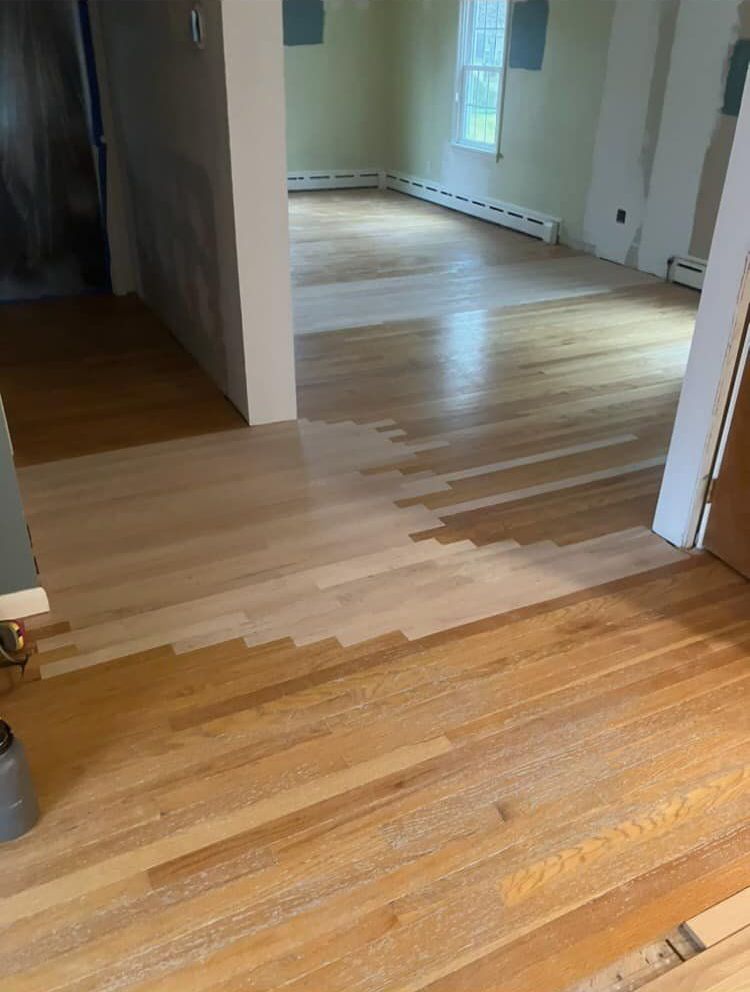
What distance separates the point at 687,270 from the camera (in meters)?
5.69

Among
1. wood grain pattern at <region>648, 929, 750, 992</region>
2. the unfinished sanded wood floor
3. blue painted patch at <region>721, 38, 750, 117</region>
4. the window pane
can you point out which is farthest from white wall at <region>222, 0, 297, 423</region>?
the window pane

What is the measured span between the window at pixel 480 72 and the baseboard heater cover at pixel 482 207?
0.50 metres

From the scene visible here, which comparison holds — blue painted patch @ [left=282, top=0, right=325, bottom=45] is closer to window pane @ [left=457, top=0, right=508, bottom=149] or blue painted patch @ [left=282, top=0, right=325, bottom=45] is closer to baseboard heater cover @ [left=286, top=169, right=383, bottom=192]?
baseboard heater cover @ [left=286, top=169, right=383, bottom=192]

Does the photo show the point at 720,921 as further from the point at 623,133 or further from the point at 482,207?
the point at 482,207

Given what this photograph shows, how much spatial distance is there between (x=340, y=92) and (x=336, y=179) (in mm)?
899

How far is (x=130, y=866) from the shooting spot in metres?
1.62

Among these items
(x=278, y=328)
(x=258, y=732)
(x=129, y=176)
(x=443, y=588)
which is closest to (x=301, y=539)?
(x=443, y=588)

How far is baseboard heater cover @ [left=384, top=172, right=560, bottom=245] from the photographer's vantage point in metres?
6.95

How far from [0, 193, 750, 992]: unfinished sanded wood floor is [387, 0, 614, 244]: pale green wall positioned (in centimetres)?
390

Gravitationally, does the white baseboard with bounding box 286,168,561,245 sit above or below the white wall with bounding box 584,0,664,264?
→ below

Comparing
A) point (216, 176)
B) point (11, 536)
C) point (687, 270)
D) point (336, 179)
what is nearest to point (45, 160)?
point (216, 176)

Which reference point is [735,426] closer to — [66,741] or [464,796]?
[464,796]

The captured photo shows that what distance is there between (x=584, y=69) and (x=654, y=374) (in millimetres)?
3377

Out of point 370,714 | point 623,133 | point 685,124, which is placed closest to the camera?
point 370,714
